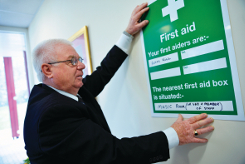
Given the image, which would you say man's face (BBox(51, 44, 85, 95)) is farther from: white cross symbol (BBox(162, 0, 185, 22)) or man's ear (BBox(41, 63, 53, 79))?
white cross symbol (BBox(162, 0, 185, 22))

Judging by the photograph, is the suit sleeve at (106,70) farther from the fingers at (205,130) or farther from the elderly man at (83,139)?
the fingers at (205,130)

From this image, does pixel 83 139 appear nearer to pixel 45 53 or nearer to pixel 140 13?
pixel 45 53

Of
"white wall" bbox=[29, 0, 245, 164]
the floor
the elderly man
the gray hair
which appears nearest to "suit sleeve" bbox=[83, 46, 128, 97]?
"white wall" bbox=[29, 0, 245, 164]

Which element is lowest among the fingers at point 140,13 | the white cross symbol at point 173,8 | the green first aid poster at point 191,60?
the green first aid poster at point 191,60

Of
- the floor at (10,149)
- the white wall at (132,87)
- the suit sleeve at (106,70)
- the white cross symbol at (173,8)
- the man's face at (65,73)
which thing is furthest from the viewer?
the floor at (10,149)

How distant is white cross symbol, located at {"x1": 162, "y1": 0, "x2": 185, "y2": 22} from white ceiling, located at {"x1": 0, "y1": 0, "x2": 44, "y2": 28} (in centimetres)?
243

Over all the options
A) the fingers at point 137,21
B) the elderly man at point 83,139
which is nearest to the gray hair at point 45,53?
the elderly man at point 83,139

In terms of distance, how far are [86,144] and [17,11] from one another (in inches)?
115

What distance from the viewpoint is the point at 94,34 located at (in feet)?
4.61

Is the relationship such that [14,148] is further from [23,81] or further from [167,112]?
[167,112]

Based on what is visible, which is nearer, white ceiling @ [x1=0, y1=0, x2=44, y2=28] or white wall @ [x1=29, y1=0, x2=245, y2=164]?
white wall @ [x1=29, y1=0, x2=245, y2=164]

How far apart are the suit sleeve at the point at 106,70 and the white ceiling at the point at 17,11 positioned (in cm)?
209

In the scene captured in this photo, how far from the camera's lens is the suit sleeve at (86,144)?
2.12 ft

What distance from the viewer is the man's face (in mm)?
896
